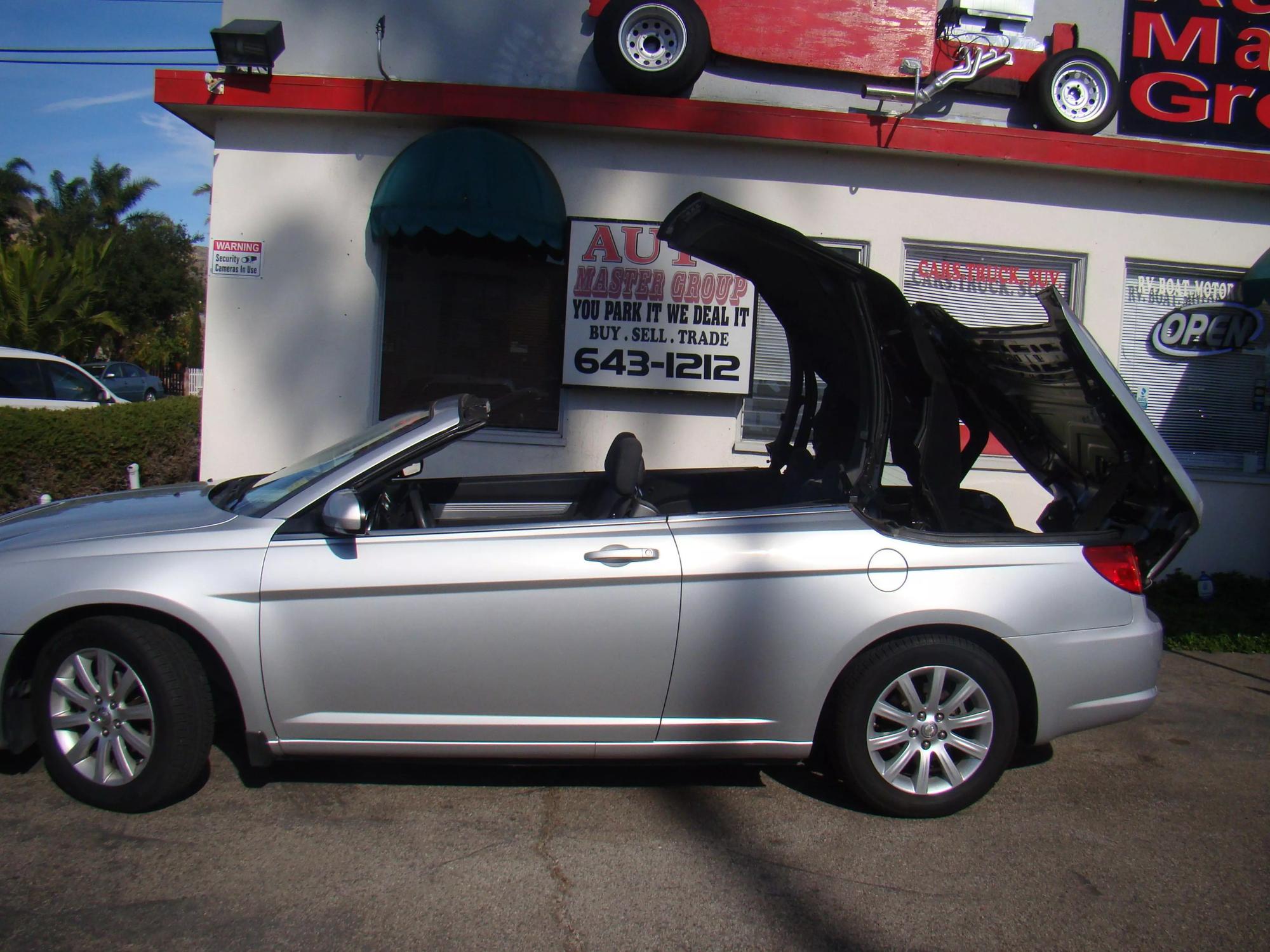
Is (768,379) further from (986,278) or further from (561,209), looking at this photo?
(561,209)

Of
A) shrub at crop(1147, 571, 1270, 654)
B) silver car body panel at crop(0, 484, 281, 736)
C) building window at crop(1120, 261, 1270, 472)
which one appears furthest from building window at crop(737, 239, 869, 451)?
silver car body panel at crop(0, 484, 281, 736)

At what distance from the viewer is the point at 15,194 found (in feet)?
150

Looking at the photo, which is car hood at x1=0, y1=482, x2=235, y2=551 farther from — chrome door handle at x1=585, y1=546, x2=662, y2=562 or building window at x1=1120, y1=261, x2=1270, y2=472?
building window at x1=1120, y1=261, x2=1270, y2=472

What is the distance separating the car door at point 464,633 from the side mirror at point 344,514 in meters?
0.12

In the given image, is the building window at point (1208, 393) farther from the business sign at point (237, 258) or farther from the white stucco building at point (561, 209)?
the business sign at point (237, 258)

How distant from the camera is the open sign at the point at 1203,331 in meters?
8.98

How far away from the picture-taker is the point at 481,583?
3662 mm

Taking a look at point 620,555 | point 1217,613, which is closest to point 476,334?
point 620,555

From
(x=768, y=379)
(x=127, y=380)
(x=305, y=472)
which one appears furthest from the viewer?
(x=127, y=380)

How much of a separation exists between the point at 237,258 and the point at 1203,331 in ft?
27.9

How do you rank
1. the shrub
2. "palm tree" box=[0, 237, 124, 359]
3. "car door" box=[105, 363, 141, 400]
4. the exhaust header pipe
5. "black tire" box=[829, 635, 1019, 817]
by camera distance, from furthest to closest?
"car door" box=[105, 363, 141, 400]
"palm tree" box=[0, 237, 124, 359]
the exhaust header pipe
the shrub
"black tire" box=[829, 635, 1019, 817]

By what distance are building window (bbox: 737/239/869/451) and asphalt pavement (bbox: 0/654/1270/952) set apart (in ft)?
14.8

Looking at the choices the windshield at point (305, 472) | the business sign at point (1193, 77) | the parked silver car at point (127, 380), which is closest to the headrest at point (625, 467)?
the windshield at point (305, 472)

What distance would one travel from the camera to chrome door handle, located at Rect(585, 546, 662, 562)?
3711mm
